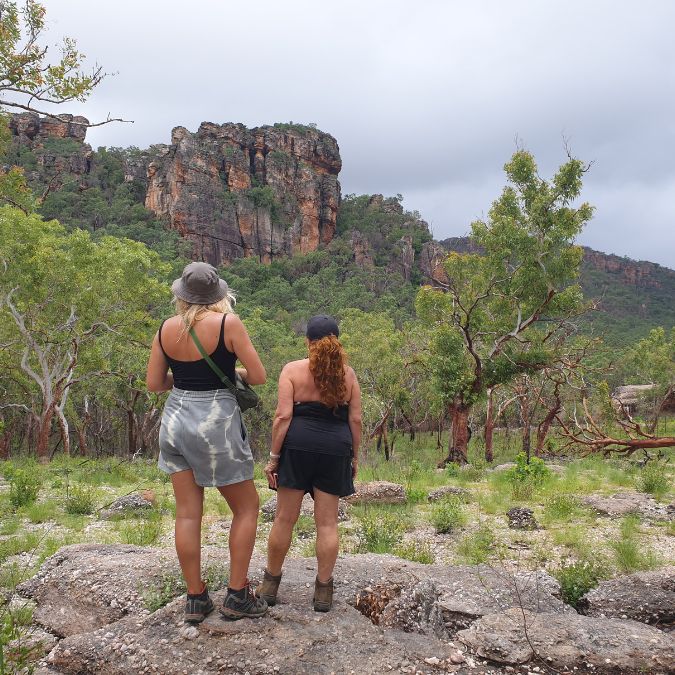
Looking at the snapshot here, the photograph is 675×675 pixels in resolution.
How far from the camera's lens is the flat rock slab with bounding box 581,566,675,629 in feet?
11.6

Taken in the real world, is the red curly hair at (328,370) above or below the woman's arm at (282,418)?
above

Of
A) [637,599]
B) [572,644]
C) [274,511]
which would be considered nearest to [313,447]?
[572,644]

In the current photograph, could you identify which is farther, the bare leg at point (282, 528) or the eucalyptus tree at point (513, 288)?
the eucalyptus tree at point (513, 288)

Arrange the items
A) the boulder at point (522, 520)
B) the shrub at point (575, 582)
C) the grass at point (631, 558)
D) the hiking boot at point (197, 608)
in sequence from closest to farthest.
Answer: the hiking boot at point (197, 608) → the shrub at point (575, 582) → the grass at point (631, 558) → the boulder at point (522, 520)

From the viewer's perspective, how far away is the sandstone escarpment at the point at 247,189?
79500 mm

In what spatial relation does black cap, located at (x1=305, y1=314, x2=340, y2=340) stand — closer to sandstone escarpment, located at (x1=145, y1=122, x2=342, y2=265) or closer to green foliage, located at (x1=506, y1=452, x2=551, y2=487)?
green foliage, located at (x1=506, y1=452, x2=551, y2=487)

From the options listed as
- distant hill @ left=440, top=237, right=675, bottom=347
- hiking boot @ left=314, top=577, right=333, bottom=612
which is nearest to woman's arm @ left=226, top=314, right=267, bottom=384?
hiking boot @ left=314, top=577, right=333, bottom=612

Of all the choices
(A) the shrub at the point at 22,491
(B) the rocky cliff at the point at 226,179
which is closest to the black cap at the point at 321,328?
(A) the shrub at the point at 22,491

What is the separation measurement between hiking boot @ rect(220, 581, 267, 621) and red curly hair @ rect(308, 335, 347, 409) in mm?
1145

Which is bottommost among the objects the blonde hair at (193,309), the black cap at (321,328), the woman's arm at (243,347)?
the woman's arm at (243,347)

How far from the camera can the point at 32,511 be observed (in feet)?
21.6

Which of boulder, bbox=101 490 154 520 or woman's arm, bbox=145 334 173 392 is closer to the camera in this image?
woman's arm, bbox=145 334 173 392

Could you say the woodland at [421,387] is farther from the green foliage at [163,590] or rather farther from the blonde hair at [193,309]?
the blonde hair at [193,309]

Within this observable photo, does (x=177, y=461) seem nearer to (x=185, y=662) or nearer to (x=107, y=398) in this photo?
(x=185, y=662)
